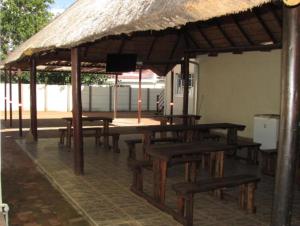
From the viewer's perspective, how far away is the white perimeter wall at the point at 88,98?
2289 cm

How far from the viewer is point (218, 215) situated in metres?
4.60

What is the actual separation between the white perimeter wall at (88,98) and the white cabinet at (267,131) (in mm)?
15793

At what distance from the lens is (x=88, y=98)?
23859 mm

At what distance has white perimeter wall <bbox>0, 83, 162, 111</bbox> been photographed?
2289 cm

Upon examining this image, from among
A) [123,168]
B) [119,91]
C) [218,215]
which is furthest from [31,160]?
[119,91]

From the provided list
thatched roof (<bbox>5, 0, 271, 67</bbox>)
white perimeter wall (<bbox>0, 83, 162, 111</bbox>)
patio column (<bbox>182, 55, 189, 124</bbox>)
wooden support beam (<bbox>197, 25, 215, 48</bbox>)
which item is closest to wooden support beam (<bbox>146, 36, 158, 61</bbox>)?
patio column (<bbox>182, 55, 189, 124</bbox>)

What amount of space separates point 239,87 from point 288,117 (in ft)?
29.4

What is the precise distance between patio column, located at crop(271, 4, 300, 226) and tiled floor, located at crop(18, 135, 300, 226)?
1716mm

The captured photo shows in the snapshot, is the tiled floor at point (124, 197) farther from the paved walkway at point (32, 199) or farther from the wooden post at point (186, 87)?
the wooden post at point (186, 87)

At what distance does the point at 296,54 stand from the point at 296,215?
275cm

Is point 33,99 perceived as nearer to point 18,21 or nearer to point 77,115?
point 77,115

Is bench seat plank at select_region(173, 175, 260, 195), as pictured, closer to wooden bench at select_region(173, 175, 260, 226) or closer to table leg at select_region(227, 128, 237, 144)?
wooden bench at select_region(173, 175, 260, 226)

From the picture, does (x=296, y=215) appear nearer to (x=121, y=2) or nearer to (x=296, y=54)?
(x=296, y=54)

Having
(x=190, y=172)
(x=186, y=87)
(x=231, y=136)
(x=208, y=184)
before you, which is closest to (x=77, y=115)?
(x=190, y=172)
